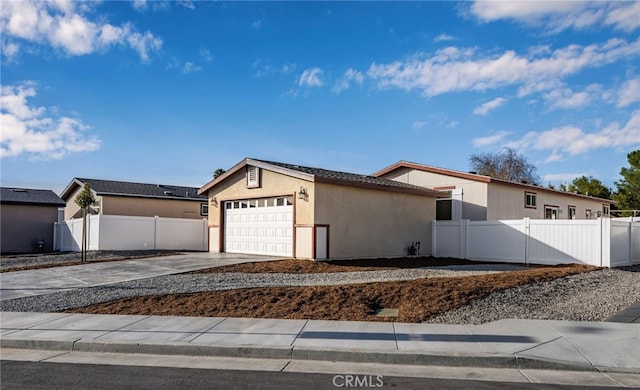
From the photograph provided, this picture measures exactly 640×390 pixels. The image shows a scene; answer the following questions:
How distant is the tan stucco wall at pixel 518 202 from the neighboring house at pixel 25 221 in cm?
2657

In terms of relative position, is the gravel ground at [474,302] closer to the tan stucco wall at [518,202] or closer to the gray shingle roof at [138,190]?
the tan stucco wall at [518,202]

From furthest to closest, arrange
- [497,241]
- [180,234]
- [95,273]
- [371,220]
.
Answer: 1. [180,234]
2. [497,241]
3. [371,220]
4. [95,273]

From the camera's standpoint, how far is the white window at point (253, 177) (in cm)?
1964

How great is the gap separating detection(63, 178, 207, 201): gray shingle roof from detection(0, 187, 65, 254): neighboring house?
4.07 m

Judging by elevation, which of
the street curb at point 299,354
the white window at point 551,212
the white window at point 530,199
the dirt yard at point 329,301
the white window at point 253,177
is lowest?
the street curb at point 299,354

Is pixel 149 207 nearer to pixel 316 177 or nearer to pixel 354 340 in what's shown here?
pixel 316 177

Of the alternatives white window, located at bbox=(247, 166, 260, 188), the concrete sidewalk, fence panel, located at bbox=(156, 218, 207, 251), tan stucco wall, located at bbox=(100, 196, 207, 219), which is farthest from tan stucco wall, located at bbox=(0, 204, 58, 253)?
the concrete sidewalk

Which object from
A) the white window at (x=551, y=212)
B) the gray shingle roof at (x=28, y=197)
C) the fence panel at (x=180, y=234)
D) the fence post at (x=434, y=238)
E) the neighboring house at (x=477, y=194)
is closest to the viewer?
the fence post at (x=434, y=238)

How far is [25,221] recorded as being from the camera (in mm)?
30031

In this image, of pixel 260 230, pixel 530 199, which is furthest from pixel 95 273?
pixel 530 199

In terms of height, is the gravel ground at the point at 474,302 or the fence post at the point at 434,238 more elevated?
the fence post at the point at 434,238

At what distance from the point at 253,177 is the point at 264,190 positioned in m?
0.97

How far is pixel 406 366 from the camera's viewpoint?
661cm

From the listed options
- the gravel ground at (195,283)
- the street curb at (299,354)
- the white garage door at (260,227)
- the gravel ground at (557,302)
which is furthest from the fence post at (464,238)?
the street curb at (299,354)
